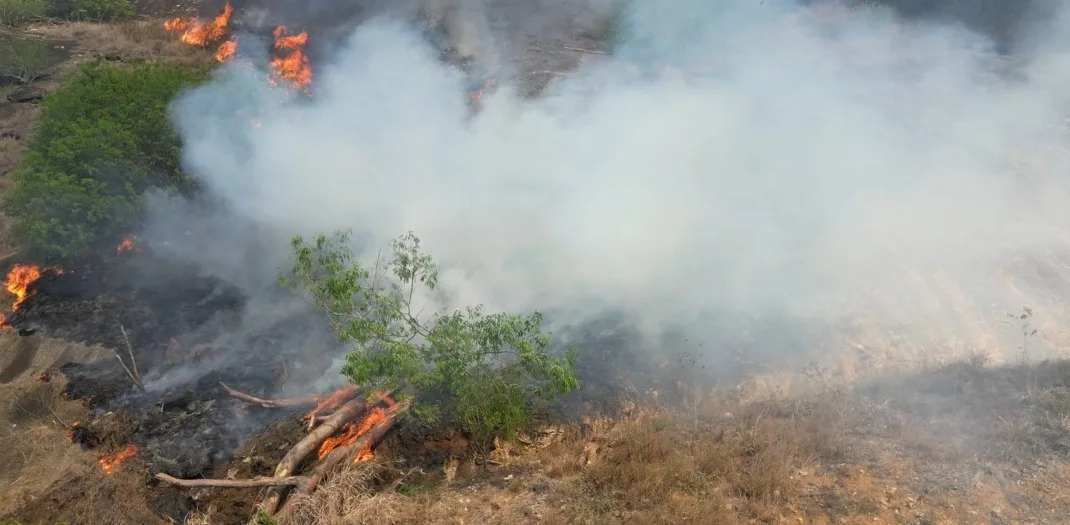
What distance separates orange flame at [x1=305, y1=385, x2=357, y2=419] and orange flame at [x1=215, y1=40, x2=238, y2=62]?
51.0ft

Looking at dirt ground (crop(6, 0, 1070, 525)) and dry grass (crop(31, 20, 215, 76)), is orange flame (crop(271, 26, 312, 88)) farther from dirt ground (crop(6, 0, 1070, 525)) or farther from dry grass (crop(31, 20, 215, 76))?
dirt ground (crop(6, 0, 1070, 525))

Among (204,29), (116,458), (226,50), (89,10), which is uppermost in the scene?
(89,10)

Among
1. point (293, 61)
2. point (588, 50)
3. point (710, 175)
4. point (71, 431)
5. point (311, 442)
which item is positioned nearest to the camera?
point (311, 442)

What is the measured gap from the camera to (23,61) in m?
19.3

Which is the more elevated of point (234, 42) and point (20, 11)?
point (20, 11)

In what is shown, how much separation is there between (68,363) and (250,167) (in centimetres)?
525

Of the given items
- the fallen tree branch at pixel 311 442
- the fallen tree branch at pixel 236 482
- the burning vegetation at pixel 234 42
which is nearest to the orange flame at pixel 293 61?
the burning vegetation at pixel 234 42

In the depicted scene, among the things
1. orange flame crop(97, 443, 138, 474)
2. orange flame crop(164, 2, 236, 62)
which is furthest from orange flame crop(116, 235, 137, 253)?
orange flame crop(164, 2, 236, 62)

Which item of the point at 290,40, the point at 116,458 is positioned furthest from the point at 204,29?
the point at 116,458

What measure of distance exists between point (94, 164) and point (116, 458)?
7.22 metres

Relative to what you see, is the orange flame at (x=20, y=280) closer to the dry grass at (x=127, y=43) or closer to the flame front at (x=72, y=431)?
the flame front at (x=72, y=431)

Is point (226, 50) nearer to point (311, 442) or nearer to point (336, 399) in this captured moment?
point (336, 399)

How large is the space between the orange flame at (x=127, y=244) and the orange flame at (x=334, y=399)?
753 centimetres

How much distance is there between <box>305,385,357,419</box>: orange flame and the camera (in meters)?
7.96
